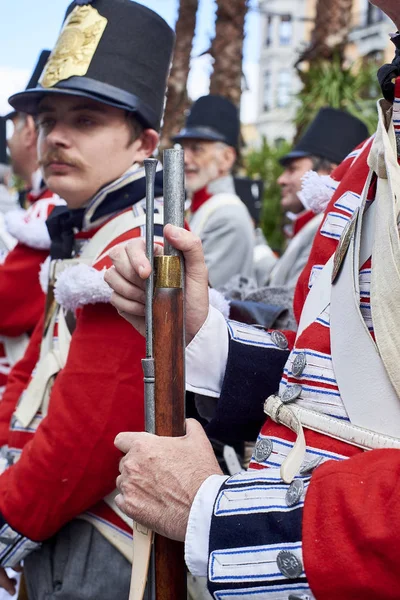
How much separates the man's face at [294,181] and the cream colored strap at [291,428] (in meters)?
4.54

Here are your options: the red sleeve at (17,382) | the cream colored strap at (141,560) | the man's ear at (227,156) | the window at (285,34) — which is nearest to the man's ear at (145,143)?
the red sleeve at (17,382)

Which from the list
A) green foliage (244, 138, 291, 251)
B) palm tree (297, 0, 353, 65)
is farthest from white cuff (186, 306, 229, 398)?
green foliage (244, 138, 291, 251)

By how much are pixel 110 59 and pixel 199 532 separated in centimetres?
154

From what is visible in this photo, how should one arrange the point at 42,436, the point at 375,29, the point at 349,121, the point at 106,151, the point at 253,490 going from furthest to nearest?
the point at 375,29
the point at 349,121
the point at 106,151
the point at 42,436
the point at 253,490

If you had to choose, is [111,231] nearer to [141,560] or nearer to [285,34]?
[141,560]

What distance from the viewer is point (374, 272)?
1.33 m

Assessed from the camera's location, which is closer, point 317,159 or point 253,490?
point 253,490

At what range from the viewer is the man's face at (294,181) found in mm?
5930

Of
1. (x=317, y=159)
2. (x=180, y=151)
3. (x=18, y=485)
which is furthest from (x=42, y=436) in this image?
(x=317, y=159)

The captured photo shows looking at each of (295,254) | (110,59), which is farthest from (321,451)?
(295,254)

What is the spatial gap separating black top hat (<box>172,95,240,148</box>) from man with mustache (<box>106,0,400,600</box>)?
4724 millimetres

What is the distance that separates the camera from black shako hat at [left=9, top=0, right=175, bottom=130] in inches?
88.9

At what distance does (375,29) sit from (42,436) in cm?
3668

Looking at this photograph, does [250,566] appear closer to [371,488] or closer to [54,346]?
[371,488]
